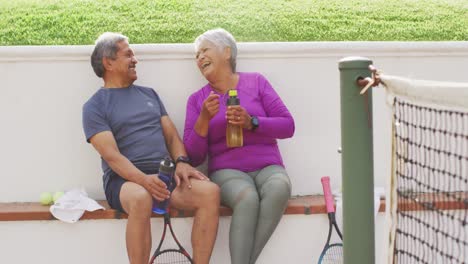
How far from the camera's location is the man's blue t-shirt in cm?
439

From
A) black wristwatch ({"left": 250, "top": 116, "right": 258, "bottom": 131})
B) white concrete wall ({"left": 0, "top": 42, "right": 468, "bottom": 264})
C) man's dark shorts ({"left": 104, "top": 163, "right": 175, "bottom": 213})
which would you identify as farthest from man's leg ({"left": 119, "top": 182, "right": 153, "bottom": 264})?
white concrete wall ({"left": 0, "top": 42, "right": 468, "bottom": 264})

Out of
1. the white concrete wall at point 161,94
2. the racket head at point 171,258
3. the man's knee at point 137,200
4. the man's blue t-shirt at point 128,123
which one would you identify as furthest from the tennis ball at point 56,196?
the racket head at point 171,258

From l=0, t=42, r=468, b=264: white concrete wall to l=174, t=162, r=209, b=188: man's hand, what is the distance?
21.3 inches

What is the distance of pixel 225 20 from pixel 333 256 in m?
3.59

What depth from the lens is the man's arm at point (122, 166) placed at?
4.15 m

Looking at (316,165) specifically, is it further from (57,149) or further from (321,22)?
(321,22)

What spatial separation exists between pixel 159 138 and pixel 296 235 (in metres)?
0.92

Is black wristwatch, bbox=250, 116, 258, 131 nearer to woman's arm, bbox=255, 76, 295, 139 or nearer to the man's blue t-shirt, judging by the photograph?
woman's arm, bbox=255, 76, 295, 139

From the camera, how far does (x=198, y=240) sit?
4164 millimetres

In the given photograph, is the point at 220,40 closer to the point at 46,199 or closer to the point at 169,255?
the point at 169,255

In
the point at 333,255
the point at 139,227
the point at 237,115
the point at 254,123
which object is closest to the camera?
the point at 139,227

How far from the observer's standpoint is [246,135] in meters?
4.48

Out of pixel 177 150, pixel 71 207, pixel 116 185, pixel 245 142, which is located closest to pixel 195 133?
pixel 177 150

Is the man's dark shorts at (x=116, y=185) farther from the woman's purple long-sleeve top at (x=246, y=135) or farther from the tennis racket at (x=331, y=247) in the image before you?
the tennis racket at (x=331, y=247)
